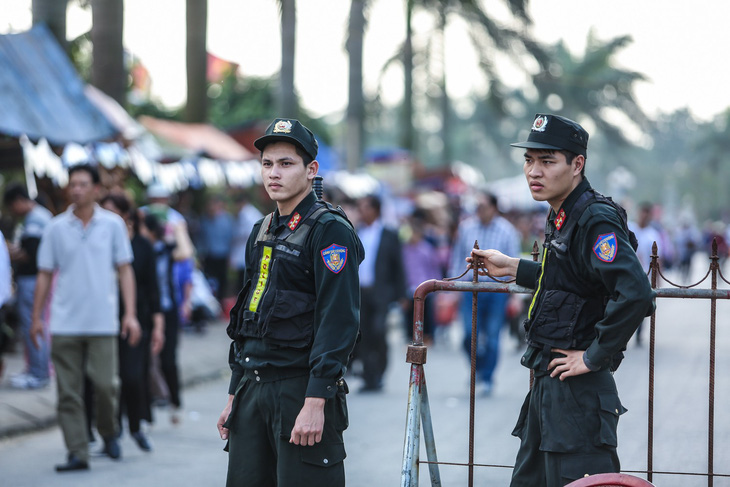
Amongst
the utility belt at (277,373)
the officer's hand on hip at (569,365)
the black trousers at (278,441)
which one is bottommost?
the black trousers at (278,441)

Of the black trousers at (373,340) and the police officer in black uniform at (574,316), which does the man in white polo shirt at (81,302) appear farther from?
the black trousers at (373,340)

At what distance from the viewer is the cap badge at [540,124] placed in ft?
12.4

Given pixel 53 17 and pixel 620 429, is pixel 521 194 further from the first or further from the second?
pixel 620 429

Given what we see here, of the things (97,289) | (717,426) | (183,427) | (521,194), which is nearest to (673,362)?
(717,426)

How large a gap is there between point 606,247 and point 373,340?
22.8 feet

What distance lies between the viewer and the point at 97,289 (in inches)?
265

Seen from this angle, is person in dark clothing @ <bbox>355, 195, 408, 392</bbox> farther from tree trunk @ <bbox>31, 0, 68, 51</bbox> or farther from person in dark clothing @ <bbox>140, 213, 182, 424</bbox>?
tree trunk @ <bbox>31, 0, 68, 51</bbox>

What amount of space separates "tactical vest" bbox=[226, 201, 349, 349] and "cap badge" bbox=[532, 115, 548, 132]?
83 centimetres

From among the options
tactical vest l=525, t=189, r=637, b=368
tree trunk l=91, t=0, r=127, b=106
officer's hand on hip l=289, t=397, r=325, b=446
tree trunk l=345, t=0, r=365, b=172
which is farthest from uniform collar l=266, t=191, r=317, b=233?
tree trunk l=345, t=0, r=365, b=172

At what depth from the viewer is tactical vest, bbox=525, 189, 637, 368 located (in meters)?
3.68

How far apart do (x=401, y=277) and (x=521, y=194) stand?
1164 inches

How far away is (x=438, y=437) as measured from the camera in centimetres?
791

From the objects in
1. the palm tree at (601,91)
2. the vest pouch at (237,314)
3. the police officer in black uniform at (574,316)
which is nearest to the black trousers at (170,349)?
the vest pouch at (237,314)

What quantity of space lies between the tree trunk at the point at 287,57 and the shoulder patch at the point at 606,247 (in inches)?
517
